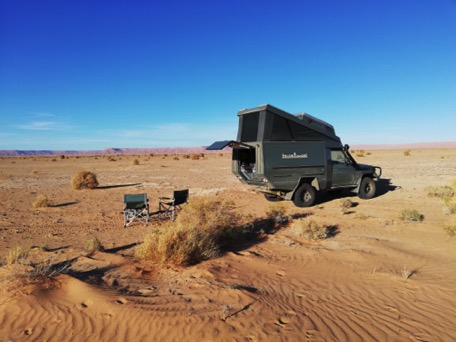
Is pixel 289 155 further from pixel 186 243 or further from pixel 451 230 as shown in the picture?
pixel 186 243

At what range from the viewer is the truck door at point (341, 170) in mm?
11602

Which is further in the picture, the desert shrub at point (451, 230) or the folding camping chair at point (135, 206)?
the folding camping chair at point (135, 206)

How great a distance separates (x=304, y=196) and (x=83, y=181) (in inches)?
460

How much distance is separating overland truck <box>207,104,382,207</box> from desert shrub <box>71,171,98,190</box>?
9.27 meters

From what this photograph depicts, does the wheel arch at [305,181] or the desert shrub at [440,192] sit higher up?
the wheel arch at [305,181]

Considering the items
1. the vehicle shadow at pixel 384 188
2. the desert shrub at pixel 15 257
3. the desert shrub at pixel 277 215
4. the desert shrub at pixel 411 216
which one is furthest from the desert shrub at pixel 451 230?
the desert shrub at pixel 15 257

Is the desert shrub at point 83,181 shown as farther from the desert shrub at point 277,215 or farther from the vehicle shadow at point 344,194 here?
the vehicle shadow at point 344,194

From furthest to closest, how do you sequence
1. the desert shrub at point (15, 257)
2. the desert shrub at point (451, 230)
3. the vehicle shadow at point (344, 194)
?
the vehicle shadow at point (344, 194)
the desert shrub at point (451, 230)
the desert shrub at point (15, 257)

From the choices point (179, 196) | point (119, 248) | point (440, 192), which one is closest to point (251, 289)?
point (119, 248)

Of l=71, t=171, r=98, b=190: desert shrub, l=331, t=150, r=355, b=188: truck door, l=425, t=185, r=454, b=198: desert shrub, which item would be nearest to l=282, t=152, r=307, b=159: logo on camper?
l=331, t=150, r=355, b=188: truck door

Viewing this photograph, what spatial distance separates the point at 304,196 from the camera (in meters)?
11.1

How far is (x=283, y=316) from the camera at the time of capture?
397 cm

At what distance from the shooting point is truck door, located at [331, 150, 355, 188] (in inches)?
457

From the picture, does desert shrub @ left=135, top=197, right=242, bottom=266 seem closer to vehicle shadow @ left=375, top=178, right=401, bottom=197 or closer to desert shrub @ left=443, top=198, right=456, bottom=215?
desert shrub @ left=443, top=198, right=456, bottom=215
